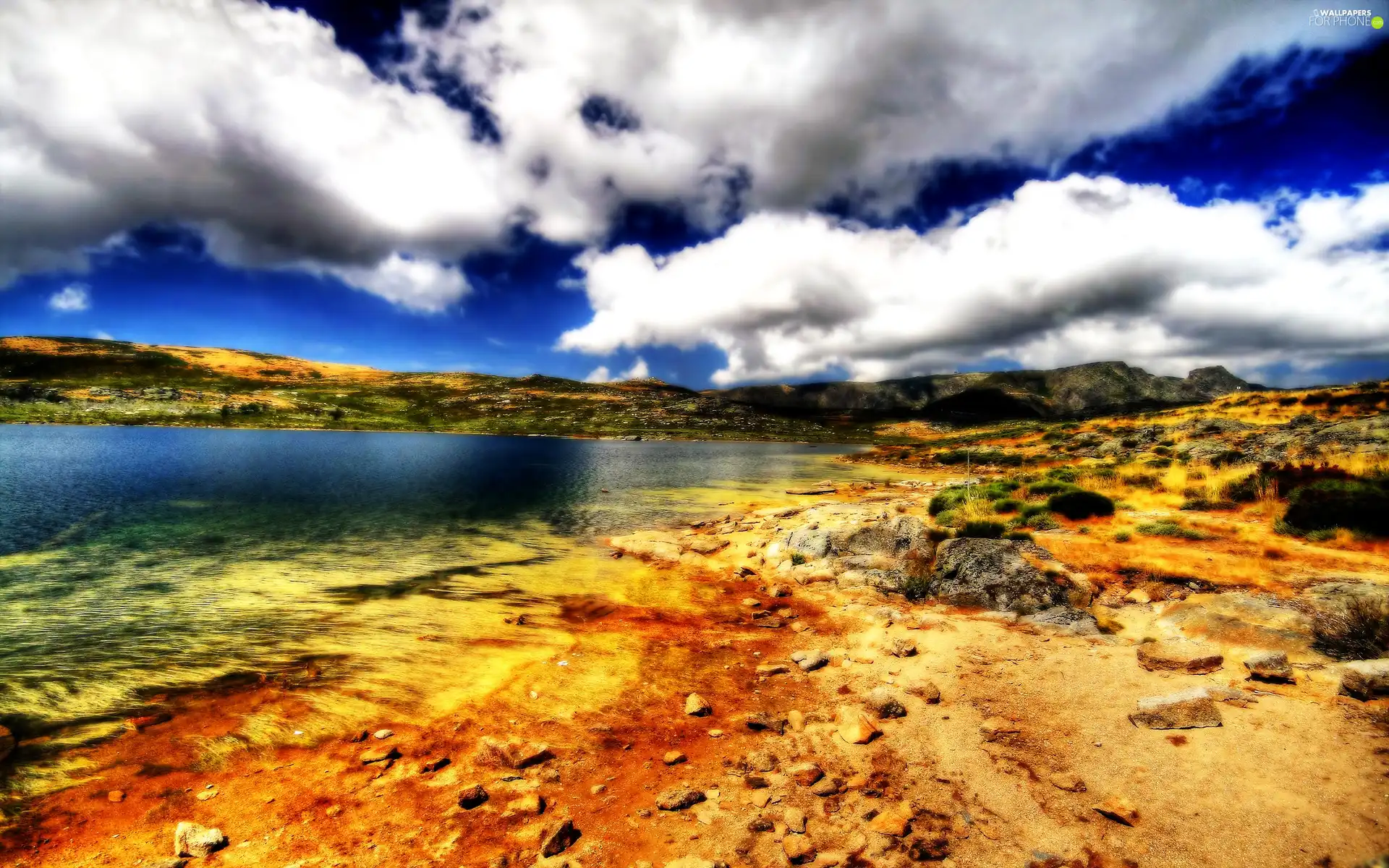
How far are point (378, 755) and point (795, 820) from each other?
298 inches

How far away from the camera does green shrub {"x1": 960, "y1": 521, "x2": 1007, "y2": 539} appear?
20141 mm

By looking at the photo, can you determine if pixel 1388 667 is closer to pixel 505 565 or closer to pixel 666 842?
pixel 666 842

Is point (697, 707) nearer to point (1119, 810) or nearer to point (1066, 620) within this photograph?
point (1119, 810)

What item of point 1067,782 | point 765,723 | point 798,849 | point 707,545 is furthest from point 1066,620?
point 707,545

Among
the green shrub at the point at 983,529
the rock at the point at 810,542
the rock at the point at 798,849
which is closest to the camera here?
the rock at the point at 798,849

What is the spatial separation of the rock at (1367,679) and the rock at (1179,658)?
1829 millimetres

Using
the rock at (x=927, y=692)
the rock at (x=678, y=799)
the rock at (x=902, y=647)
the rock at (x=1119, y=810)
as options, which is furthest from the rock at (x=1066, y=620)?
the rock at (x=678, y=799)

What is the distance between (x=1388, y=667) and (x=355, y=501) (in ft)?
163

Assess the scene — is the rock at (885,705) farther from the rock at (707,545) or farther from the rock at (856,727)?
the rock at (707,545)

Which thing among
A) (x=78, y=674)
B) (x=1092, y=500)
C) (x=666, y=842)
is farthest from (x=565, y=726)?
(x=1092, y=500)

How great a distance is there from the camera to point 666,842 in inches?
288

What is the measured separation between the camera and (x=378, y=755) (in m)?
9.62

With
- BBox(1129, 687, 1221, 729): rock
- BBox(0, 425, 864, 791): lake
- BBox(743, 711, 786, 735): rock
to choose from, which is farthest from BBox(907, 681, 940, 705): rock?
BBox(0, 425, 864, 791): lake

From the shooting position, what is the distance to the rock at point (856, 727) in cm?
962
